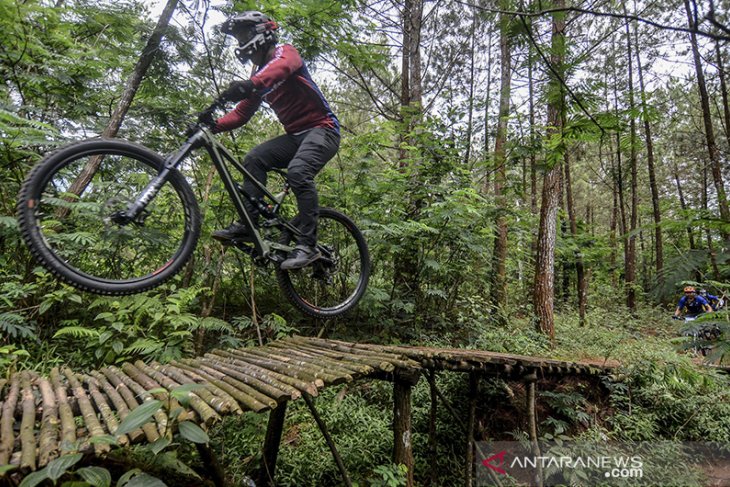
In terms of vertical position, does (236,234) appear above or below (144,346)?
above

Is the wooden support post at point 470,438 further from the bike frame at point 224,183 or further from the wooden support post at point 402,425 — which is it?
the bike frame at point 224,183

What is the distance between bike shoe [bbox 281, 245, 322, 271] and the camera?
2.58 meters

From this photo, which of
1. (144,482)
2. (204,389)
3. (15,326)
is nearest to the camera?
(144,482)

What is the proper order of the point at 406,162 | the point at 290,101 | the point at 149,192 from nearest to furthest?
the point at 149,192 → the point at 290,101 → the point at 406,162

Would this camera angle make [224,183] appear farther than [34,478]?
Yes

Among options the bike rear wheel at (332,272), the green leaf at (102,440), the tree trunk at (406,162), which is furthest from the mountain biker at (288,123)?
the tree trunk at (406,162)

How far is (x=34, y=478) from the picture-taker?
1418 millimetres

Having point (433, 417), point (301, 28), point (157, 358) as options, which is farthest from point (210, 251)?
point (433, 417)

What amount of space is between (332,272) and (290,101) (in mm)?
1390

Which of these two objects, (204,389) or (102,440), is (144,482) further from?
(204,389)

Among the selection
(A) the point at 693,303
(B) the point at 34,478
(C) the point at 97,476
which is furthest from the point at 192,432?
(A) the point at 693,303

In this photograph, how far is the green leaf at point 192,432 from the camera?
1.67 meters

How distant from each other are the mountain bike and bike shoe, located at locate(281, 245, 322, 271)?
7 cm

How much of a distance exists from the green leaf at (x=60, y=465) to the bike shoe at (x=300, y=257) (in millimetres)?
1414
